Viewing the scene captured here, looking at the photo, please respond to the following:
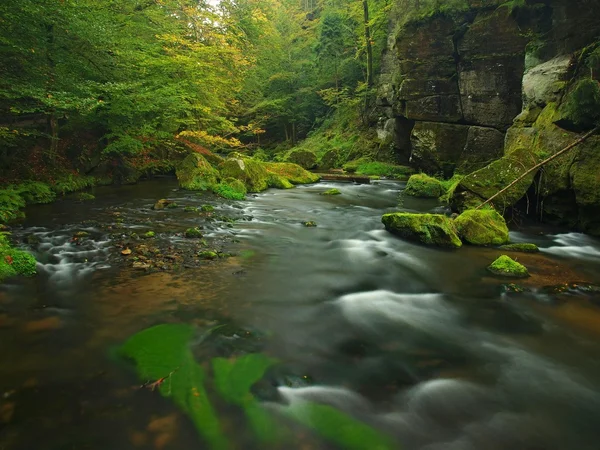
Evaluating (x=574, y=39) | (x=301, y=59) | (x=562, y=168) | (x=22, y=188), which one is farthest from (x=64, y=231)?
(x=301, y=59)

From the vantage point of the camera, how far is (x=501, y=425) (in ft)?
9.47

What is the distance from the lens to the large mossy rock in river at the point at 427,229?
7633 millimetres

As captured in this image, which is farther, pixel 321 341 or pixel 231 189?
pixel 231 189

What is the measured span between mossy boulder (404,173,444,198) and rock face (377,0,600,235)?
2.59 metres

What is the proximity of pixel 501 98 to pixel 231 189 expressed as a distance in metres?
11.8

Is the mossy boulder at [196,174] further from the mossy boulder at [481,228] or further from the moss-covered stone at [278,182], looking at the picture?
the mossy boulder at [481,228]

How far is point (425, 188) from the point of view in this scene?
47.1 feet

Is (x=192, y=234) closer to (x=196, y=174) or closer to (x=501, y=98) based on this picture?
(x=196, y=174)

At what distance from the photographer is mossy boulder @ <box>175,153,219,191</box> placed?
46.5 feet

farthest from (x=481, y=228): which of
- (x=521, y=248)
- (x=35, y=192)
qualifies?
(x=35, y=192)

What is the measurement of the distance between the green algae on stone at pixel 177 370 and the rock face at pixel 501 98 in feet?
27.4

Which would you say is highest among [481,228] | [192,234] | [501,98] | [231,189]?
[501,98]

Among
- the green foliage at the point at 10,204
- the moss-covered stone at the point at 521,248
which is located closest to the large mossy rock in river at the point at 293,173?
the green foliage at the point at 10,204

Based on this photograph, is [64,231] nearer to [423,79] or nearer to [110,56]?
[110,56]
